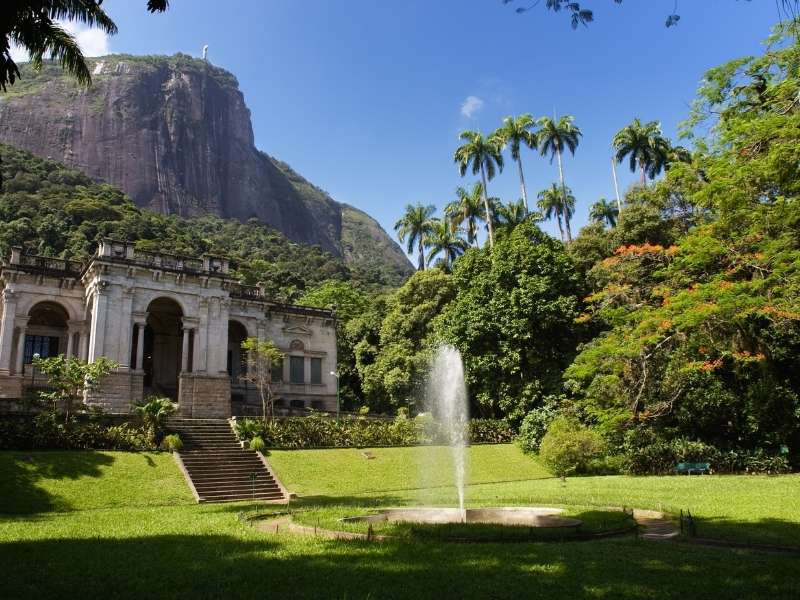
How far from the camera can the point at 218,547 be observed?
30.2 feet

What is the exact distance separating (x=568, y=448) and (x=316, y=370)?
18837 mm

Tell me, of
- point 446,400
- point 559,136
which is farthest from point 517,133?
point 446,400

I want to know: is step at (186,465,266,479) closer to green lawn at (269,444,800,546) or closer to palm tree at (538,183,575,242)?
green lawn at (269,444,800,546)

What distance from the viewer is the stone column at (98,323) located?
2811 centimetres

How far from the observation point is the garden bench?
75.8 ft

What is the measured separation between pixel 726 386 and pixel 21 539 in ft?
81.9

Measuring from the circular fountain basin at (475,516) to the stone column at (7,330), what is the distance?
79.7 ft

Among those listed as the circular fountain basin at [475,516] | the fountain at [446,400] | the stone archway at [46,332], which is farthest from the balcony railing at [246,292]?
the circular fountain basin at [475,516]

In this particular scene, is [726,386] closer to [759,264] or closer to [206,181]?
[759,264]

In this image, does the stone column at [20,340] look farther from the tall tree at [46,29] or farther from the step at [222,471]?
the tall tree at [46,29]

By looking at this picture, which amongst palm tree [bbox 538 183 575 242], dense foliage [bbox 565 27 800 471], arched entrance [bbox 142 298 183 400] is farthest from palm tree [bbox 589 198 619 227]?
arched entrance [bbox 142 298 183 400]

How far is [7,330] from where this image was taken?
1147 inches

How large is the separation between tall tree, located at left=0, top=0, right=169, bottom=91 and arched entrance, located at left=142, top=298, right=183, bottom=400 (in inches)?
914

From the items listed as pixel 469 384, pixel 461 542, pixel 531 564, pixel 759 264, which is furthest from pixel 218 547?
pixel 469 384
